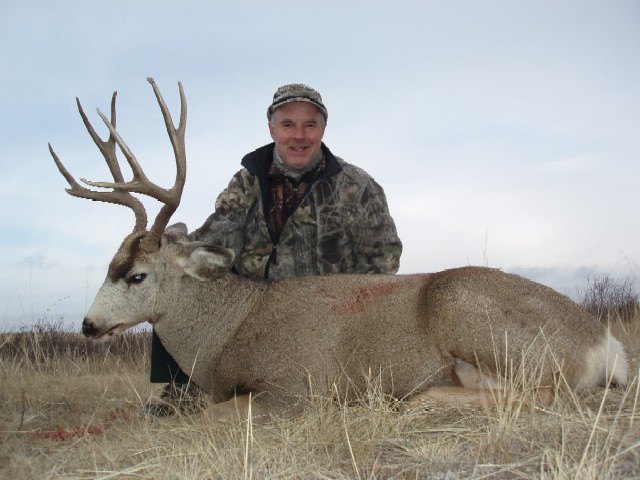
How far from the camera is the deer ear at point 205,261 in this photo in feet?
19.0

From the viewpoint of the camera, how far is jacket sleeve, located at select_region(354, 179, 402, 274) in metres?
7.55

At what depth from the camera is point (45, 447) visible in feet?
15.5

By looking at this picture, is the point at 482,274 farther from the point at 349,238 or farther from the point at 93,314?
the point at 93,314

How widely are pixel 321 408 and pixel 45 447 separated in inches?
72.3

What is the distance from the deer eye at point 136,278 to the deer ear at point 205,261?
1.00 ft

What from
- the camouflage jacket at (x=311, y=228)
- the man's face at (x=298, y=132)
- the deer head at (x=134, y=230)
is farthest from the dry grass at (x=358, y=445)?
the man's face at (x=298, y=132)

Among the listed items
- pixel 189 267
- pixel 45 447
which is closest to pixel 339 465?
pixel 45 447

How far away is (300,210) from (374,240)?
0.85 meters

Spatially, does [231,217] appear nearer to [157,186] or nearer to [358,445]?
[157,186]

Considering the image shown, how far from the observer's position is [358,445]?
3.74 metres

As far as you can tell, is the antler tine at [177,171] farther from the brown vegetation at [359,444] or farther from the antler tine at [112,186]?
the brown vegetation at [359,444]

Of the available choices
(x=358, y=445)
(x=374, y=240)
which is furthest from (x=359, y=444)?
(x=374, y=240)

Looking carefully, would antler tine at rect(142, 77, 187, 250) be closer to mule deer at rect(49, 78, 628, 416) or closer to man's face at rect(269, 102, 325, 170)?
mule deer at rect(49, 78, 628, 416)

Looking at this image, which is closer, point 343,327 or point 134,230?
point 343,327
